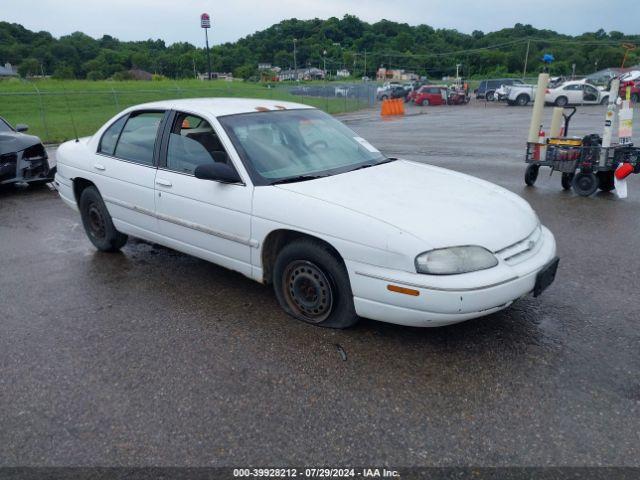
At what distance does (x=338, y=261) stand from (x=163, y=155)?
194 cm

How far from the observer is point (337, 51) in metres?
128

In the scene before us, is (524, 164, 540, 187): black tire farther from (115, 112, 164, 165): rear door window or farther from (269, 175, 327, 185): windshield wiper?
(115, 112, 164, 165): rear door window

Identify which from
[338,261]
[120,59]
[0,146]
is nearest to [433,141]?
[0,146]

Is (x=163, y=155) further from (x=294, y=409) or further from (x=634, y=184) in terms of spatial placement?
(x=634, y=184)

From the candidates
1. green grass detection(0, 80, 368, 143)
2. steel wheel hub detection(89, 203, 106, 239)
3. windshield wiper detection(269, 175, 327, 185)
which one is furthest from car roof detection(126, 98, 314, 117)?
green grass detection(0, 80, 368, 143)

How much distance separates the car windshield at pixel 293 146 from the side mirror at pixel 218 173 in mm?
130

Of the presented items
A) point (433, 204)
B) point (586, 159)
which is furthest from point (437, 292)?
point (586, 159)

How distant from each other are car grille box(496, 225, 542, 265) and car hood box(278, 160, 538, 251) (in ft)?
0.13

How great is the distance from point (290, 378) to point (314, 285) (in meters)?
0.69

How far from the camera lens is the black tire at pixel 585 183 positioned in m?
7.85

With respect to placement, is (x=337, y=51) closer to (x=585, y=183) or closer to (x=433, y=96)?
(x=433, y=96)

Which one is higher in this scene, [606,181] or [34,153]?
[34,153]

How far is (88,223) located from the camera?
5.55 metres

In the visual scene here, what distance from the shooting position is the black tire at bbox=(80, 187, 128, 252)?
5.23 meters
